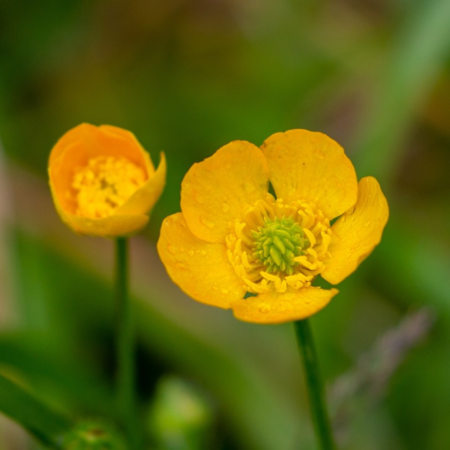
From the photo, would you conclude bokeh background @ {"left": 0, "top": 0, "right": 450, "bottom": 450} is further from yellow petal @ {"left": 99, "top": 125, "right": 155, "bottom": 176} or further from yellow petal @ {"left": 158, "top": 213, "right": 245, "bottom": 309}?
yellow petal @ {"left": 99, "top": 125, "right": 155, "bottom": 176}

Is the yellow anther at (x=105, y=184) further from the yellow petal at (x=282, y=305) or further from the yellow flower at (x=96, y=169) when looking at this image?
the yellow petal at (x=282, y=305)

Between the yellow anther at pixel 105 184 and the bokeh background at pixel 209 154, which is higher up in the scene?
the yellow anther at pixel 105 184

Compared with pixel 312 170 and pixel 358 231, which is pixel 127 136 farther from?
pixel 358 231

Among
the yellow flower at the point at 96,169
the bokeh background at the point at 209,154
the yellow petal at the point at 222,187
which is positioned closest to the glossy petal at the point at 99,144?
the yellow flower at the point at 96,169

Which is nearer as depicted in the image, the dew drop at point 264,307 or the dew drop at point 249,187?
the dew drop at point 264,307

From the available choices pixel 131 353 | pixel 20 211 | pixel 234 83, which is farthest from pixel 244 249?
pixel 234 83

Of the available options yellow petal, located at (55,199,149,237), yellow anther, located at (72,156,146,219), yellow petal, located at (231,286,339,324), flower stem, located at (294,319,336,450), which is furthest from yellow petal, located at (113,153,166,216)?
flower stem, located at (294,319,336,450)

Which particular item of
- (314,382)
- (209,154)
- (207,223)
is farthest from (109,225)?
(209,154)
